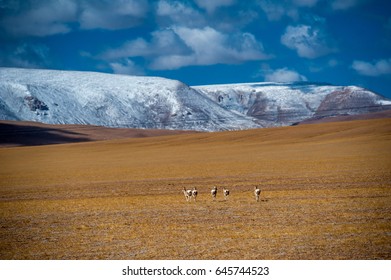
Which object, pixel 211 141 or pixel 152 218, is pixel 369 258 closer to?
pixel 152 218

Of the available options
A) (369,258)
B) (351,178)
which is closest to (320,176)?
(351,178)

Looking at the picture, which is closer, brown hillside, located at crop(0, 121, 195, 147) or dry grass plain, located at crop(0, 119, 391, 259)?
dry grass plain, located at crop(0, 119, 391, 259)

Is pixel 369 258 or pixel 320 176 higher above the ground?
pixel 320 176

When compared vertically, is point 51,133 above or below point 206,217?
above

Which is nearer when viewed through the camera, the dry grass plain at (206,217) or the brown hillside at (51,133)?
the dry grass plain at (206,217)

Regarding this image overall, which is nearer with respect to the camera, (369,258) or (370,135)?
(369,258)

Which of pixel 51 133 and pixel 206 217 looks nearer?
pixel 206 217

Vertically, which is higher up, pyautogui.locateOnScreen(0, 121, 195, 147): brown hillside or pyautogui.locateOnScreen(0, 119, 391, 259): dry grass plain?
pyautogui.locateOnScreen(0, 121, 195, 147): brown hillside

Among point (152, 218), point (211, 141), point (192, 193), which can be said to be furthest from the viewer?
point (211, 141)

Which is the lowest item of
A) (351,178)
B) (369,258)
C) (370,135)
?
(369,258)

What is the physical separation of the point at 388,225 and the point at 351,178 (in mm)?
14235

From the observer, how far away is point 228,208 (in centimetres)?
2011

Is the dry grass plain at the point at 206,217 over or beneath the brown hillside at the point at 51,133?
beneath

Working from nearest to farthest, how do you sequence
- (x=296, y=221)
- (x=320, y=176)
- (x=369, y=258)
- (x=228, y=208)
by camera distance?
(x=369, y=258), (x=296, y=221), (x=228, y=208), (x=320, y=176)
